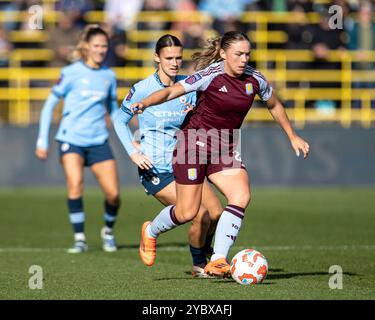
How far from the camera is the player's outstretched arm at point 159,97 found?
27.1 ft

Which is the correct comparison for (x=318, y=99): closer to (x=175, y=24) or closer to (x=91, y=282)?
(x=175, y=24)

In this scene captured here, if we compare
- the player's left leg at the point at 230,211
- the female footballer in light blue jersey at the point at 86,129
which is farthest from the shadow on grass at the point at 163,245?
the player's left leg at the point at 230,211

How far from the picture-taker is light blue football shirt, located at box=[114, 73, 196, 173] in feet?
31.2

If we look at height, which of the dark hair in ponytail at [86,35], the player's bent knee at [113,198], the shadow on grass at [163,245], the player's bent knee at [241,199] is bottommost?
the shadow on grass at [163,245]

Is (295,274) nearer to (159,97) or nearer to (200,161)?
(200,161)

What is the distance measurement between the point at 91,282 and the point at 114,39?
12.8 m

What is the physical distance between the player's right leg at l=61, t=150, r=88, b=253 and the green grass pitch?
221 millimetres

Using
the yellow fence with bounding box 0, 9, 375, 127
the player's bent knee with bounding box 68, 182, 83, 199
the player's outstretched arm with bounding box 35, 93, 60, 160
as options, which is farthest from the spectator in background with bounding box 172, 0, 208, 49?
the player's bent knee with bounding box 68, 182, 83, 199

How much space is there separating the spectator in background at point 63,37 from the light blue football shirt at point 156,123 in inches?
424

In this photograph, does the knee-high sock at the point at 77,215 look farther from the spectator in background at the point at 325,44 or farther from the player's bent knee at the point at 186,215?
the spectator in background at the point at 325,44

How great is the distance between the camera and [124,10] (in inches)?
870

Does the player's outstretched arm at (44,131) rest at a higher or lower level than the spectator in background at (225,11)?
lower

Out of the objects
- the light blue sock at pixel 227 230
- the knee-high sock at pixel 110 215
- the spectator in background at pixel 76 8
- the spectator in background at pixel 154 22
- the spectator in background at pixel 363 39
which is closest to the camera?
the light blue sock at pixel 227 230

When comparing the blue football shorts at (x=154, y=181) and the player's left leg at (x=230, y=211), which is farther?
the blue football shorts at (x=154, y=181)
